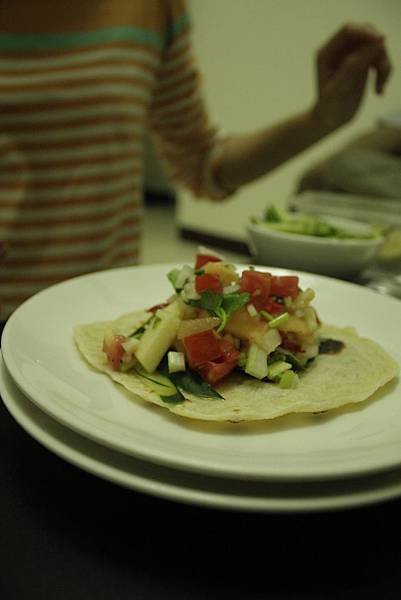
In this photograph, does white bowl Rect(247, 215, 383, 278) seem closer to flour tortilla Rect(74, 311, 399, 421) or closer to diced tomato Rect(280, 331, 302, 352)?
flour tortilla Rect(74, 311, 399, 421)

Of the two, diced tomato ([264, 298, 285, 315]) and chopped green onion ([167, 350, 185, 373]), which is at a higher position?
diced tomato ([264, 298, 285, 315])

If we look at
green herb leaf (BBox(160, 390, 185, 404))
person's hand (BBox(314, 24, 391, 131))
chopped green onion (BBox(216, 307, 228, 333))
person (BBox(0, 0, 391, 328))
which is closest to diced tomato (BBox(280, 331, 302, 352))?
chopped green onion (BBox(216, 307, 228, 333))

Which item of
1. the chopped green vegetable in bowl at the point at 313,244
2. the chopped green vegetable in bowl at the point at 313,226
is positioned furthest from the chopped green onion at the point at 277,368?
the chopped green vegetable in bowl at the point at 313,226

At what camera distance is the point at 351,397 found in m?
0.76

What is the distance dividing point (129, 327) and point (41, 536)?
470mm

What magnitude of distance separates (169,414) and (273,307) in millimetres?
280

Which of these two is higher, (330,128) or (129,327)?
(330,128)

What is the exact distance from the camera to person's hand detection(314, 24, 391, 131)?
1529 millimetres

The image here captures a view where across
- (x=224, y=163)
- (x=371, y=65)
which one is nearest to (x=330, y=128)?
(x=371, y=65)

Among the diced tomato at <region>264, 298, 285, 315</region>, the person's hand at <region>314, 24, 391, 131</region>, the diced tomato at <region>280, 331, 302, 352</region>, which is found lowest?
the diced tomato at <region>280, 331, 302, 352</region>

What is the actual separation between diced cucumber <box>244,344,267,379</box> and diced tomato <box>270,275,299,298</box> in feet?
0.39

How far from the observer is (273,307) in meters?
0.92

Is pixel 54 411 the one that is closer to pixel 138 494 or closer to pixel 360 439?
pixel 138 494

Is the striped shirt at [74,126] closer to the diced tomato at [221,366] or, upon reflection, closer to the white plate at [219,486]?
the diced tomato at [221,366]
